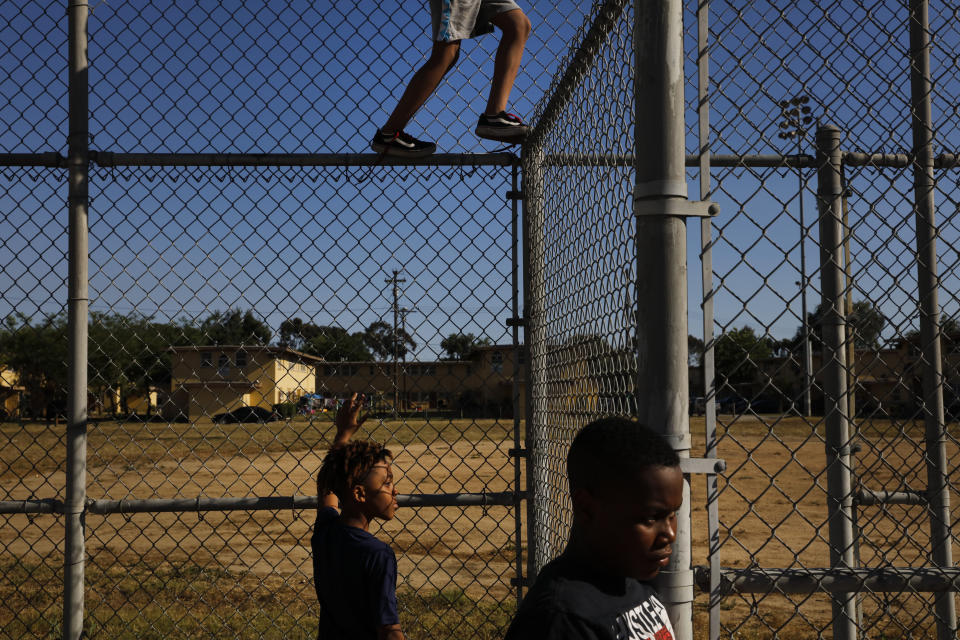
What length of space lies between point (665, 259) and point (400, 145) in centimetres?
210

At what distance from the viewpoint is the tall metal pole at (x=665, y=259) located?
6.35 ft

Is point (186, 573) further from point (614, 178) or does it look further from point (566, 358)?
point (614, 178)

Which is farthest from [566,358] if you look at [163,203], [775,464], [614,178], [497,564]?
[775,464]

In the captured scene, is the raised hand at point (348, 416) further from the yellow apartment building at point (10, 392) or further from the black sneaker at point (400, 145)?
the yellow apartment building at point (10, 392)

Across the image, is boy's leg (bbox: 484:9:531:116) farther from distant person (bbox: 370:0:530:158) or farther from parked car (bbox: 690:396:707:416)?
parked car (bbox: 690:396:707:416)

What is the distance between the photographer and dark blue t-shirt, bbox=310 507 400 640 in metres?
2.54

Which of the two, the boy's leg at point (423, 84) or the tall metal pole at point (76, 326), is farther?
the boy's leg at point (423, 84)

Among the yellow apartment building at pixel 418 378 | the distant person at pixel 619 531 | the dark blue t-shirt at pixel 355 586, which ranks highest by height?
the yellow apartment building at pixel 418 378

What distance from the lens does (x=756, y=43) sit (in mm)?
2203

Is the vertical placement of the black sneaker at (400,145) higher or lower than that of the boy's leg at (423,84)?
lower

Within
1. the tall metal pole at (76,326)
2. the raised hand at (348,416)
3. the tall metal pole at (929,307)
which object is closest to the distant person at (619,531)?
the raised hand at (348,416)

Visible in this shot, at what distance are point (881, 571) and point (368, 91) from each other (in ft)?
9.95

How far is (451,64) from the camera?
3.85 metres

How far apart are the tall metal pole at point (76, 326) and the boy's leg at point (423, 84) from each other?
140 centimetres
